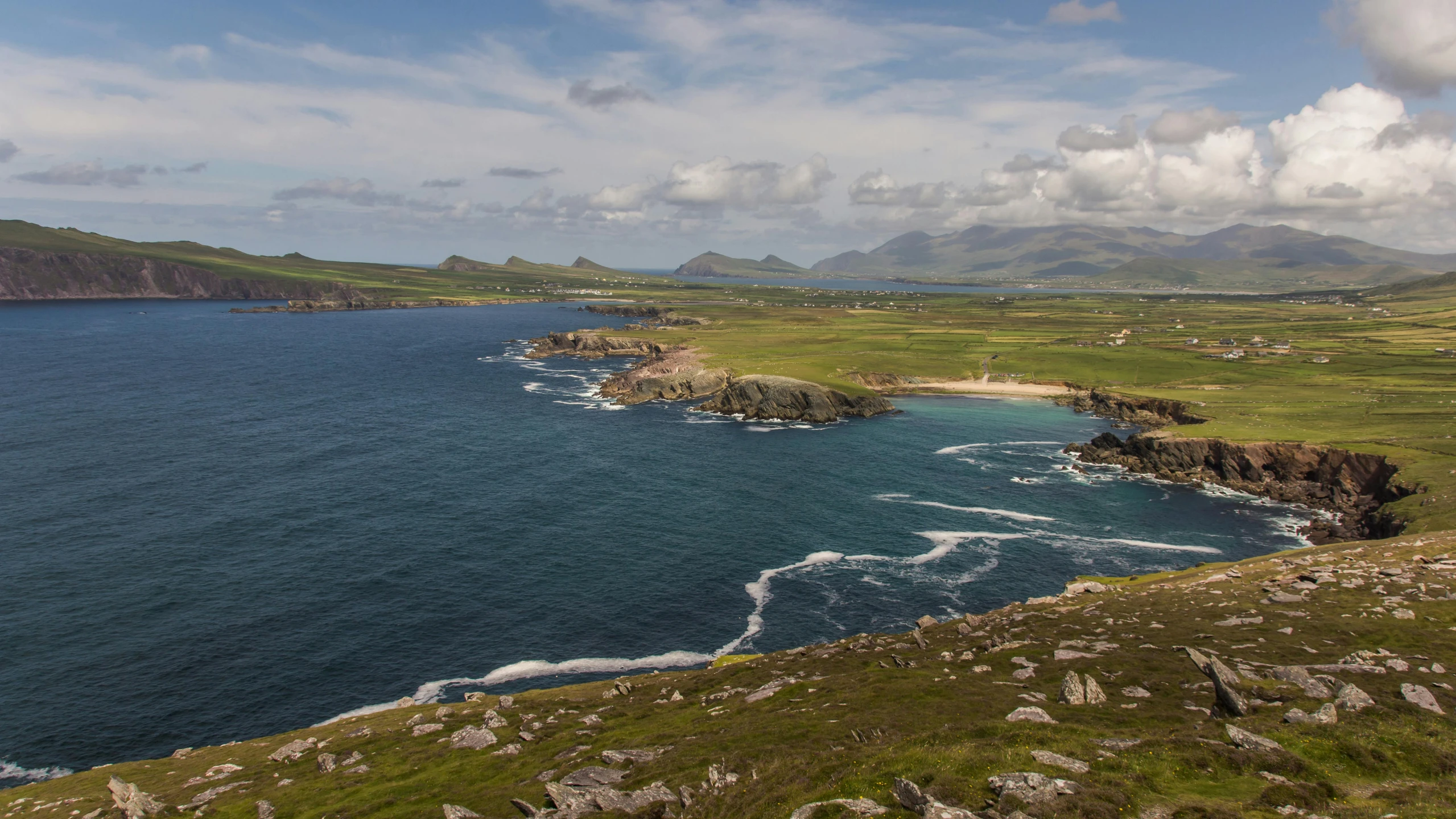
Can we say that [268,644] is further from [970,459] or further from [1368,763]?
[970,459]

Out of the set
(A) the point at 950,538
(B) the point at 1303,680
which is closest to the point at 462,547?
(A) the point at 950,538

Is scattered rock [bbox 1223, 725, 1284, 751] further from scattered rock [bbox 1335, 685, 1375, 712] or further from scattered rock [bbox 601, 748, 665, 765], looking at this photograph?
scattered rock [bbox 601, 748, 665, 765]

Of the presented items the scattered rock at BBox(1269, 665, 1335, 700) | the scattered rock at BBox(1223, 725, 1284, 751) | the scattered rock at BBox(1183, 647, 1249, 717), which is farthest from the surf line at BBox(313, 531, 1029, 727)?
the scattered rock at BBox(1223, 725, 1284, 751)

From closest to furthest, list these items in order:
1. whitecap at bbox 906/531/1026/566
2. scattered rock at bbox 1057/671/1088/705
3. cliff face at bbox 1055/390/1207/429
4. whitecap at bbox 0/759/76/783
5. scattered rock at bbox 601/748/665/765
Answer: scattered rock at bbox 601/748/665/765 < scattered rock at bbox 1057/671/1088/705 < whitecap at bbox 0/759/76/783 < whitecap at bbox 906/531/1026/566 < cliff face at bbox 1055/390/1207/429

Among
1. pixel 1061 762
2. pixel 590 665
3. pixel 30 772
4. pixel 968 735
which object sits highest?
pixel 1061 762

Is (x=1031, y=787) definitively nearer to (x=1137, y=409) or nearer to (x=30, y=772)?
(x=30, y=772)

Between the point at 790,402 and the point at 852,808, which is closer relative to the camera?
the point at 852,808
